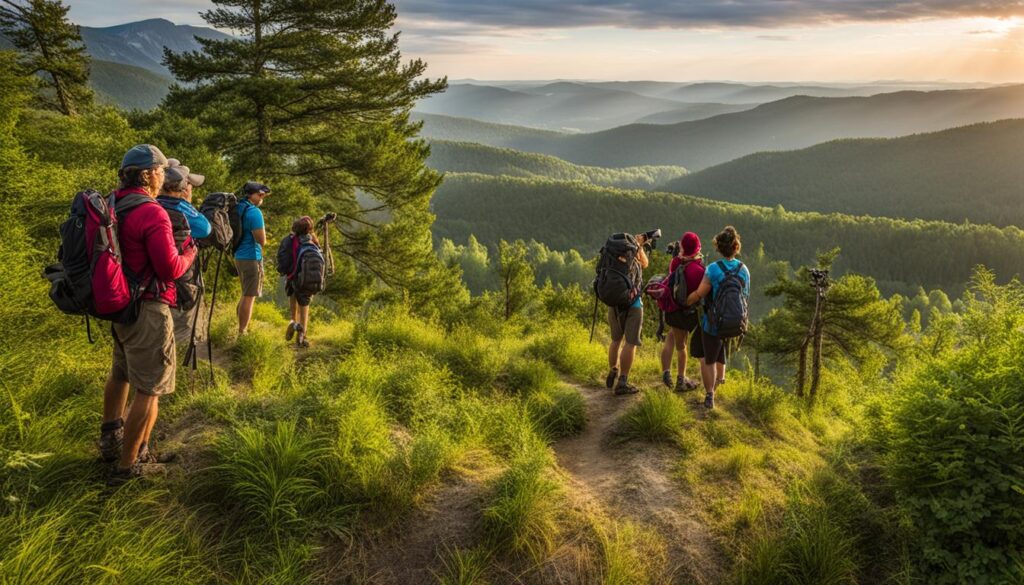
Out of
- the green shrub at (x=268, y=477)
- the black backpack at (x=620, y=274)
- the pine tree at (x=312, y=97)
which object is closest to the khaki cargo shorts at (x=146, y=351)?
the green shrub at (x=268, y=477)

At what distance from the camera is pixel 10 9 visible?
1852cm

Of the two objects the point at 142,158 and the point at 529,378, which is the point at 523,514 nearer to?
the point at 529,378

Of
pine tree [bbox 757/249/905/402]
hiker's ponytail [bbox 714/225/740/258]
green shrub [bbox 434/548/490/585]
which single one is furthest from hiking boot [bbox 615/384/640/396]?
pine tree [bbox 757/249/905/402]

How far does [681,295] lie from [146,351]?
5.26 metres

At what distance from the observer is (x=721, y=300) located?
5.59 m

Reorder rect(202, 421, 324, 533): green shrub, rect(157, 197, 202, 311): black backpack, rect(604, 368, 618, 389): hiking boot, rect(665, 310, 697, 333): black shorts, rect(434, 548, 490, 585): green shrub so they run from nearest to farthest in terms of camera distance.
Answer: rect(434, 548, 490, 585): green shrub → rect(202, 421, 324, 533): green shrub → rect(157, 197, 202, 311): black backpack → rect(665, 310, 697, 333): black shorts → rect(604, 368, 618, 389): hiking boot

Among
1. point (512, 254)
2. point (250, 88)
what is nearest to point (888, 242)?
point (512, 254)

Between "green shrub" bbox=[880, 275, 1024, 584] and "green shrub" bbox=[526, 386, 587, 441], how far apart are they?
8.99 ft

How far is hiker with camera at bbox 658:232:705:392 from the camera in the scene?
6.04 m

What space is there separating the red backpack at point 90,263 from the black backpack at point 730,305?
17.5ft

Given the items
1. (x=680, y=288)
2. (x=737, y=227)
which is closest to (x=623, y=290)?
(x=680, y=288)

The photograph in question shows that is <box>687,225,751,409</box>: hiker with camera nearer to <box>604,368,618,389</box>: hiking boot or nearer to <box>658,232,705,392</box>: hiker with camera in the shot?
<box>658,232,705,392</box>: hiker with camera

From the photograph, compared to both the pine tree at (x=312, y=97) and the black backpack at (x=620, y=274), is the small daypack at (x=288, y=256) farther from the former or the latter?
the pine tree at (x=312, y=97)

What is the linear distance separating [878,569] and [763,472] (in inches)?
44.3
